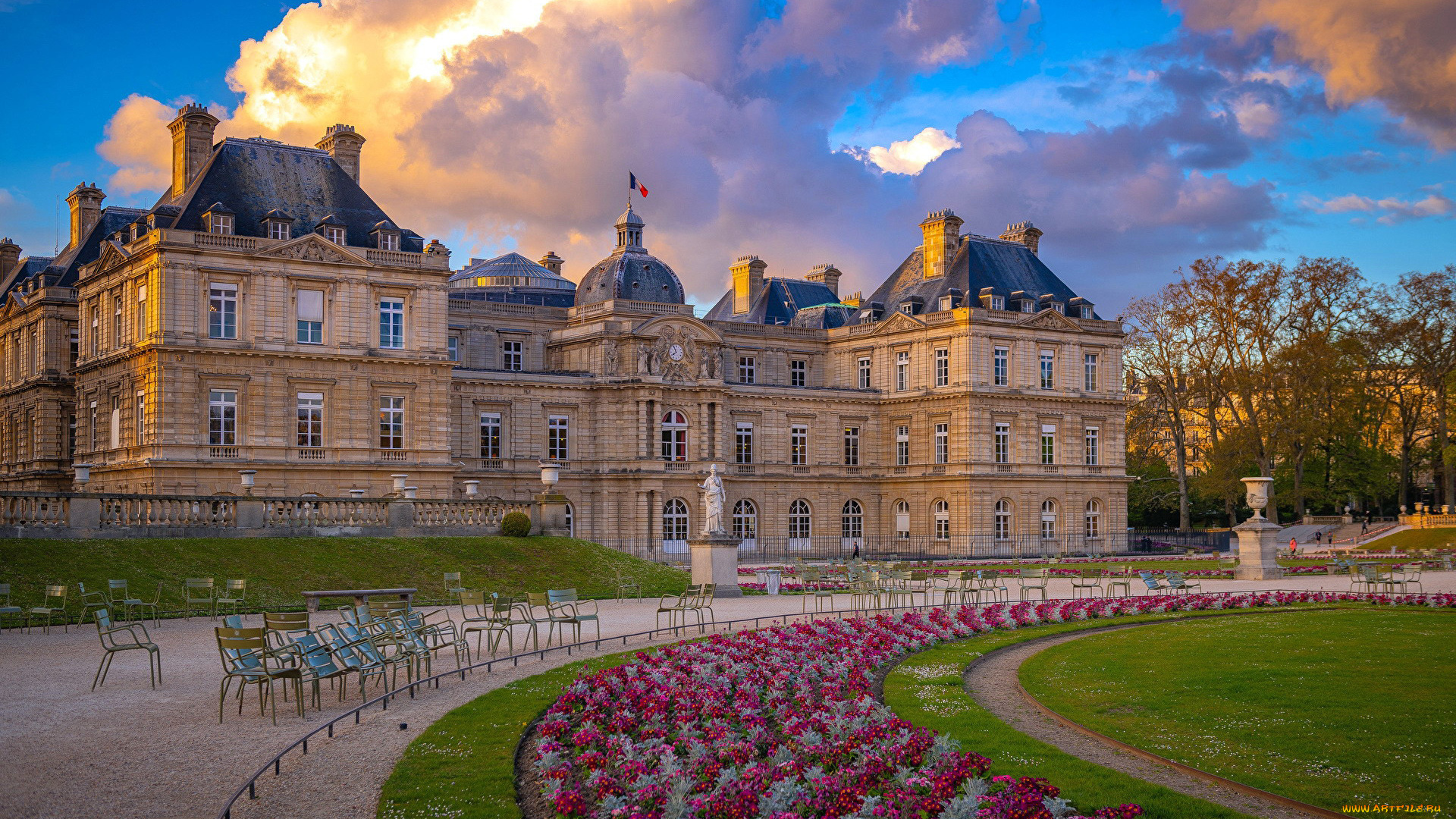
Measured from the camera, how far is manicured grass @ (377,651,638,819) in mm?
10953

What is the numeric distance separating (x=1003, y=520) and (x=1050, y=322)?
9785 millimetres

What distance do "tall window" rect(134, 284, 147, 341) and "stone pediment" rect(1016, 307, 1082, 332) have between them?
37404 mm

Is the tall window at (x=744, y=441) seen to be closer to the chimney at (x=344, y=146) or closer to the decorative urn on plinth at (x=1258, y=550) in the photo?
the chimney at (x=344, y=146)

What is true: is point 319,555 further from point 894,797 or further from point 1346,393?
point 1346,393

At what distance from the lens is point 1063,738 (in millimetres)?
13969

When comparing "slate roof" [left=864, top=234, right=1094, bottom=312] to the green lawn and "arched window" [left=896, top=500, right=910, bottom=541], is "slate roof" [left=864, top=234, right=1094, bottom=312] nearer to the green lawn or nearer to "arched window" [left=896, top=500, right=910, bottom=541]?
"arched window" [left=896, top=500, right=910, bottom=541]

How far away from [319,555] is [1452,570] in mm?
35996

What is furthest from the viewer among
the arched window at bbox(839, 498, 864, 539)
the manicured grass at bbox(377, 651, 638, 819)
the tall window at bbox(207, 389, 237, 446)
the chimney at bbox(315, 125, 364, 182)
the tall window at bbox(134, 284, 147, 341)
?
the arched window at bbox(839, 498, 864, 539)

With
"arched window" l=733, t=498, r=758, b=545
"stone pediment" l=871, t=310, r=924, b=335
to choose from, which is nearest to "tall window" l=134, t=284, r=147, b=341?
"arched window" l=733, t=498, r=758, b=545

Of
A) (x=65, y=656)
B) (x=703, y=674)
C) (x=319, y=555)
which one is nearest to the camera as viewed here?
(x=703, y=674)

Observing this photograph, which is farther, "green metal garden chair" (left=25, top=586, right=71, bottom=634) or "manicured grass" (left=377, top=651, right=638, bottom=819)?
"green metal garden chair" (left=25, top=586, right=71, bottom=634)

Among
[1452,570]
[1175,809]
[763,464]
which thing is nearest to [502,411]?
[763,464]

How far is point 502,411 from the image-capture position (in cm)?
5597

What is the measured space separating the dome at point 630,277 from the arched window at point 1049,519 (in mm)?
19616
